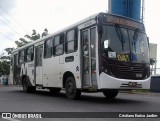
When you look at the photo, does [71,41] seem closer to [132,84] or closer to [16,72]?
[132,84]

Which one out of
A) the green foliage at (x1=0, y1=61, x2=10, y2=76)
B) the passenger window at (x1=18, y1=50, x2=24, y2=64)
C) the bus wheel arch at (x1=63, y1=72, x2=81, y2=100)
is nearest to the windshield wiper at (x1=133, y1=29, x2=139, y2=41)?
the bus wheel arch at (x1=63, y1=72, x2=81, y2=100)

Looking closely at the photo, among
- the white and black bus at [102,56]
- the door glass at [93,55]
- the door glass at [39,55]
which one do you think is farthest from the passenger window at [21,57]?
the door glass at [93,55]

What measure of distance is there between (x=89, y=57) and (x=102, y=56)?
0.85m

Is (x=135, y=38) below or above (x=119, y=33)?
below

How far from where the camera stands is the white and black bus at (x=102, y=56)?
38.8 ft

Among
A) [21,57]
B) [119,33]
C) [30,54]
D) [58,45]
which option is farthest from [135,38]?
[21,57]

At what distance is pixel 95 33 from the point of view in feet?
40.0

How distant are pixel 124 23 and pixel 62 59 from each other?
3506mm

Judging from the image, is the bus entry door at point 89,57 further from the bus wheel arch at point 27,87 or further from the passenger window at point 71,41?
the bus wheel arch at point 27,87

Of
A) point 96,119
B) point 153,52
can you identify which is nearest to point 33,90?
point 96,119

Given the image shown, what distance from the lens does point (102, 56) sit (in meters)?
11.8

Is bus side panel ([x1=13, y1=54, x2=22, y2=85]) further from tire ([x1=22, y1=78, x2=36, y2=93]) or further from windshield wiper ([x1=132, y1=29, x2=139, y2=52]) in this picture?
windshield wiper ([x1=132, y1=29, x2=139, y2=52])

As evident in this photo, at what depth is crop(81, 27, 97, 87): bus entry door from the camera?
40.2ft

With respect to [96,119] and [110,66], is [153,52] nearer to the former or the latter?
[110,66]
